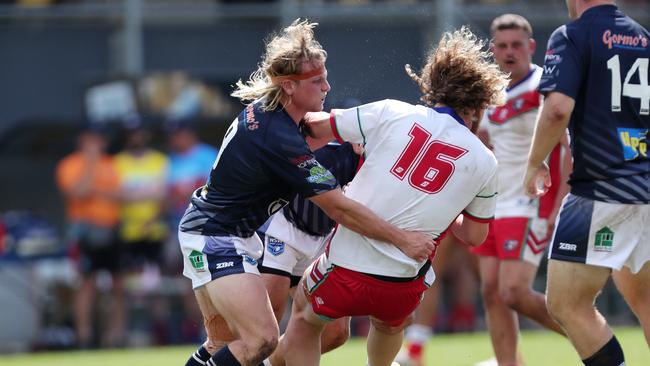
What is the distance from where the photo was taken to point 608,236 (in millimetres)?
6250

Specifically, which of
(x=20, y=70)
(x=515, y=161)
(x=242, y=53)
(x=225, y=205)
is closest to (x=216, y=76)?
(x=242, y=53)

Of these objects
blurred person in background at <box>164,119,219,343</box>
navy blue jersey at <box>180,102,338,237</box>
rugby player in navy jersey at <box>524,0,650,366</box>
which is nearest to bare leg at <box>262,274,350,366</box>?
navy blue jersey at <box>180,102,338,237</box>

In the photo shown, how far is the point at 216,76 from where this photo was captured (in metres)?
14.8

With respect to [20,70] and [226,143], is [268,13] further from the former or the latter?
[226,143]

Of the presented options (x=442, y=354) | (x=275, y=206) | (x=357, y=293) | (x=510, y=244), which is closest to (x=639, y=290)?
(x=357, y=293)

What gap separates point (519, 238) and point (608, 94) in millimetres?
2538

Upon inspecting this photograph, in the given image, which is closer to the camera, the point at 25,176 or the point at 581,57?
the point at 581,57

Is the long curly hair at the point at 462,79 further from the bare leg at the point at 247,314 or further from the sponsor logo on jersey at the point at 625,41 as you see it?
the bare leg at the point at 247,314

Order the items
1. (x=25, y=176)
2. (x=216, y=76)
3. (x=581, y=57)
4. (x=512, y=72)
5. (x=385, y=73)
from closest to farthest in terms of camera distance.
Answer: (x=581, y=57)
(x=385, y=73)
(x=512, y=72)
(x=216, y=76)
(x=25, y=176)

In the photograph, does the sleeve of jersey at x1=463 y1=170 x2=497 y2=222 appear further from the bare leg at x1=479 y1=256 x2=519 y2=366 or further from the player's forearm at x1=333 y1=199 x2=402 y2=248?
the bare leg at x1=479 y1=256 x2=519 y2=366

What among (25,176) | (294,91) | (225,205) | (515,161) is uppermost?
(294,91)

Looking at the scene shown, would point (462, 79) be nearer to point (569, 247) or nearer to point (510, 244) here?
point (569, 247)

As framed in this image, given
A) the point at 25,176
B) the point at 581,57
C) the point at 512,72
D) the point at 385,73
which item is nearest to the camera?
the point at 581,57

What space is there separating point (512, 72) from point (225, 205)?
3018 mm
